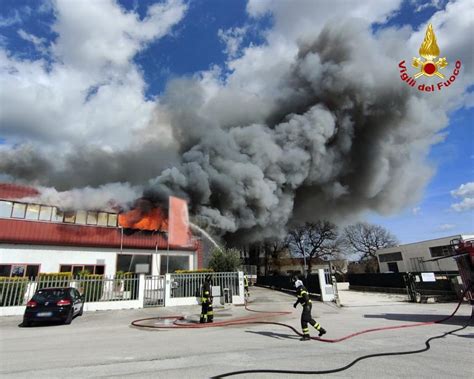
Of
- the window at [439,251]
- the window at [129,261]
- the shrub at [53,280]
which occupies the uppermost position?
the window at [439,251]

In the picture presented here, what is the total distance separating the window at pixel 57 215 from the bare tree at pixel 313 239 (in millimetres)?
32837

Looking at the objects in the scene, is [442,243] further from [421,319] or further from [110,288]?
[110,288]

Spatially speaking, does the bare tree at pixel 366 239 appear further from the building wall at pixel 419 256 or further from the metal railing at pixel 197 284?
the metal railing at pixel 197 284

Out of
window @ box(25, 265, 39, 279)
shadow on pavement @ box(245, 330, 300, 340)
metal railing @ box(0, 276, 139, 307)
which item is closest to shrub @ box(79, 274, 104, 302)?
metal railing @ box(0, 276, 139, 307)

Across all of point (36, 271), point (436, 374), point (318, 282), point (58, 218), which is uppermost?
point (58, 218)

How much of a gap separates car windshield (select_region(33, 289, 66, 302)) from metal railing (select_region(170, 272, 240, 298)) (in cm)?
550

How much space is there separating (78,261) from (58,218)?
8.88 ft

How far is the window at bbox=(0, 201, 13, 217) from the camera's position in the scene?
16380 millimetres

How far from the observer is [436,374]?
4.23 meters

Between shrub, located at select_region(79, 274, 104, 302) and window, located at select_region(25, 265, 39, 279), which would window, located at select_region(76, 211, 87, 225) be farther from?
shrub, located at select_region(79, 274, 104, 302)

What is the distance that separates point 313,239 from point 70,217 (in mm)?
35240

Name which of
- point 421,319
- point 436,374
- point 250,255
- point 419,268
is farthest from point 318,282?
point 419,268

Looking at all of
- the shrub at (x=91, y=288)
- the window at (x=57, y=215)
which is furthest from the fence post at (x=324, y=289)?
the window at (x=57, y=215)

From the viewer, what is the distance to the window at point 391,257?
3771 centimetres
